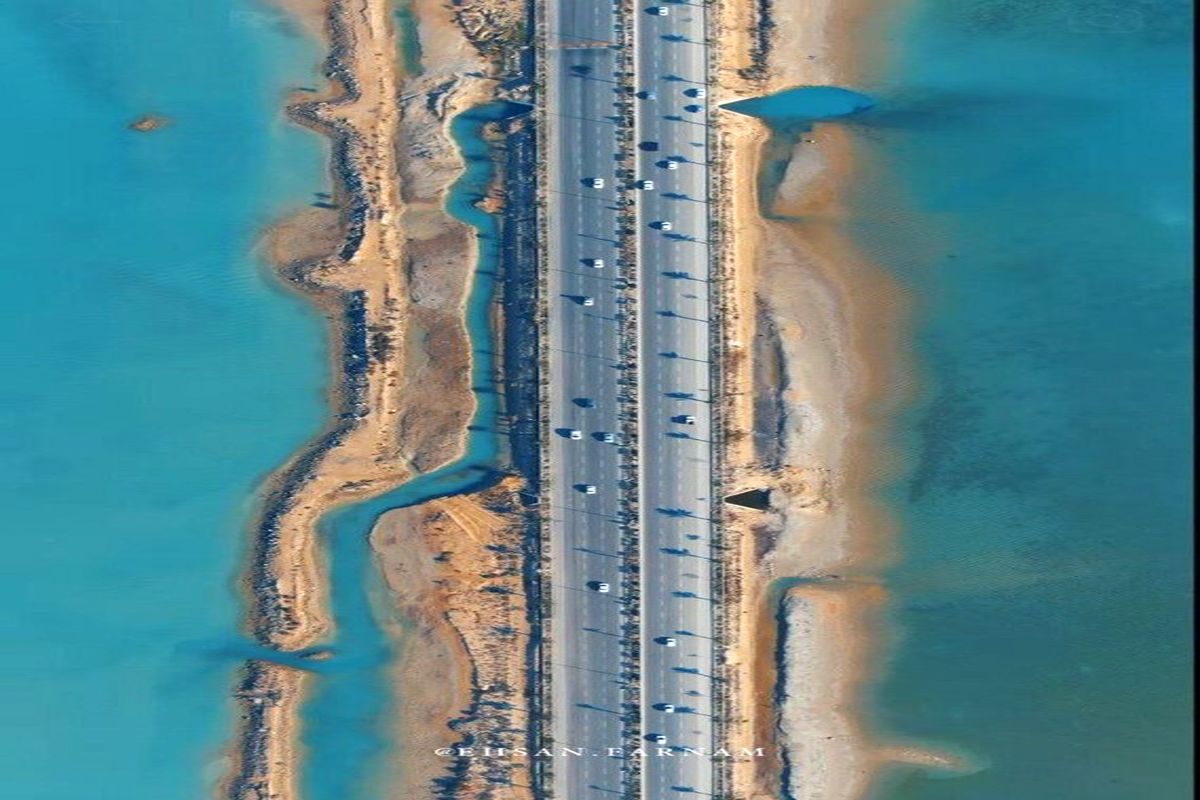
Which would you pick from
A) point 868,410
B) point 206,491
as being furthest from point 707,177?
point 206,491

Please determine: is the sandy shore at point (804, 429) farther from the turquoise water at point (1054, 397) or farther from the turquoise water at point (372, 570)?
the turquoise water at point (372, 570)

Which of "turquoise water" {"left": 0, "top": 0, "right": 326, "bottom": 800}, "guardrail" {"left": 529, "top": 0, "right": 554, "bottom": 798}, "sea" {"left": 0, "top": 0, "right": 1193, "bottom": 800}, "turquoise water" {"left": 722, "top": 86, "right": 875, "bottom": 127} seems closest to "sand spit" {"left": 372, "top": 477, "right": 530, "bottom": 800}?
"guardrail" {"left": 529, "top": 0, "right": 554, "bottom": 798}

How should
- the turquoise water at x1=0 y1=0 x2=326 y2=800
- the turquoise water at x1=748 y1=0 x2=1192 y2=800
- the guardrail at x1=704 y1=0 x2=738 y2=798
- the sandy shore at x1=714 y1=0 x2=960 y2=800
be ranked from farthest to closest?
the turquoise water at x1=0 y1=0 x2=326 y2=800
the sandy shore at x1=714 y1=0 x2=960 y2=800
the turquoise water at x1=748 y1=0 x2=1192 y2=800
the guardrail at x1=704 y1=0 x2=738 y2=798

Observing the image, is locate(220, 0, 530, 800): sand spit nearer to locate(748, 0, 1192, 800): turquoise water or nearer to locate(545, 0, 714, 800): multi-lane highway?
locate(545, 0, 714, 800): multi-lane highway

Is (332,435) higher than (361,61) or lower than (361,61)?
lower

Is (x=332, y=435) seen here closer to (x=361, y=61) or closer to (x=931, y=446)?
(x=361, y=61)

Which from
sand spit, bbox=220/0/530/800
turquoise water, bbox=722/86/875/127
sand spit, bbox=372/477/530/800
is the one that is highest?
turquoise water, bbox=722/86/875/127
